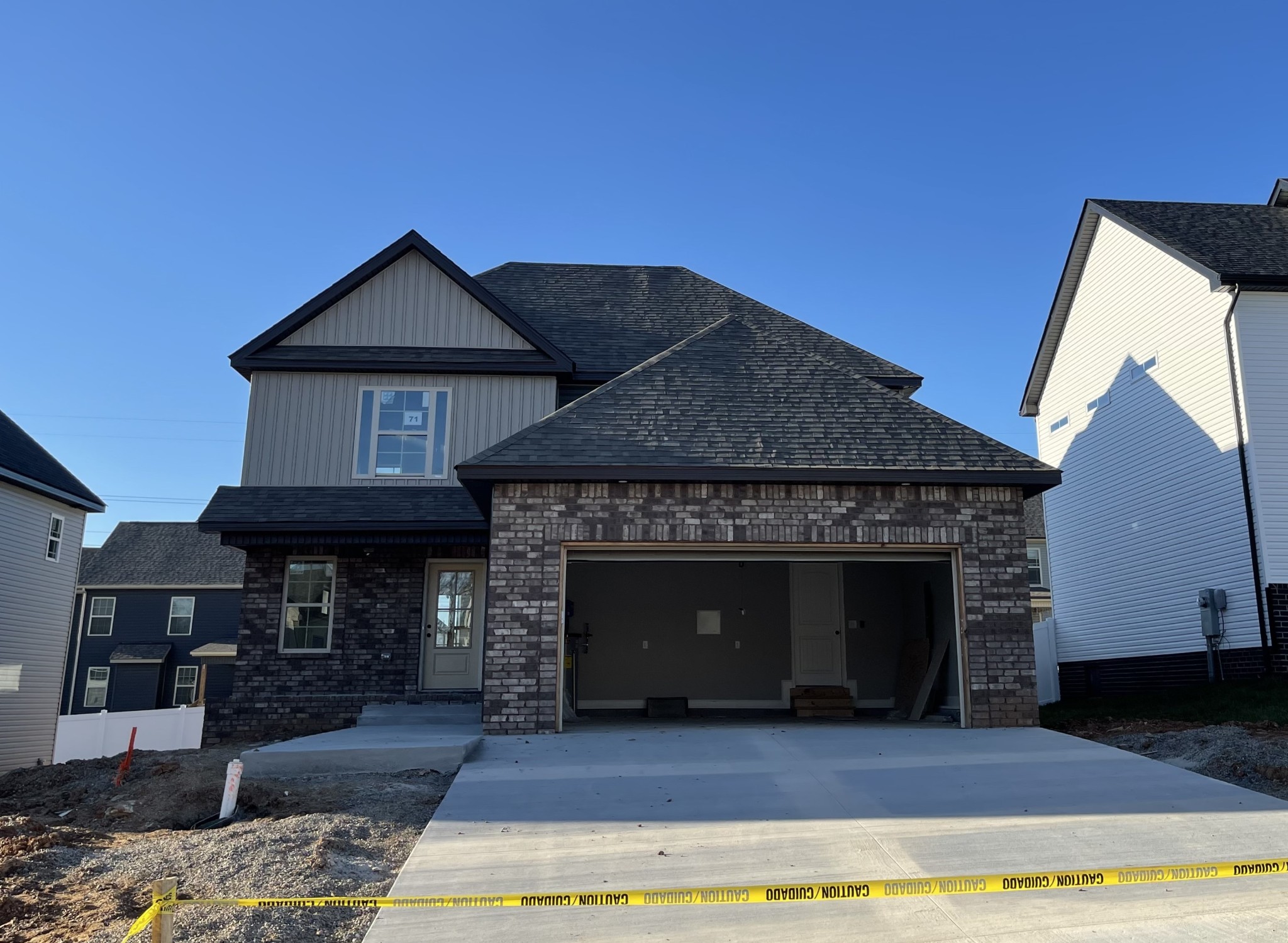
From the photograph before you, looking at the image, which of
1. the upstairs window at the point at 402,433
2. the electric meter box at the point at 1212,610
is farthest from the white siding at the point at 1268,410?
the upstairs window at the point at 402,433

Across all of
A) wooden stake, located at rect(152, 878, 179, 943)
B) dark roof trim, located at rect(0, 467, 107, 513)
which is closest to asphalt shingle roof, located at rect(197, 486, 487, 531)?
dark roof trim, located at rect(0, 467, 107, 513)

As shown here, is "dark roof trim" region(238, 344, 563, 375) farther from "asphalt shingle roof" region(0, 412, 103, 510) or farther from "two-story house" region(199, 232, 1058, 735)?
"asphalt shingle roof" region(0, 412, 103, 510)

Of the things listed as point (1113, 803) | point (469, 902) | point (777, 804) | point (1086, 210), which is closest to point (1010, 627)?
point (1113, 803)

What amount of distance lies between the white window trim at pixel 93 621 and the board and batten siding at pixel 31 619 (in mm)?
13872

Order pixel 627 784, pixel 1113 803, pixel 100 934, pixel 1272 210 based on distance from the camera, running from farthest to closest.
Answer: pixel 1272 210
pixel 627 784
pixel 1113 803
pixel 100 934

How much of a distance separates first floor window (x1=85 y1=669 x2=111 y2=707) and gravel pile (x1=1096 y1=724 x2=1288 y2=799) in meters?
32.9

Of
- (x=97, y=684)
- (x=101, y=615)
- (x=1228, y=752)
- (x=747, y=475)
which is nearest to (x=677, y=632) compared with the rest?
(x=747, y=475)

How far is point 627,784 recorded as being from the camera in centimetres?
928

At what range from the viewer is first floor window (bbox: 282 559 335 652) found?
16203 mm

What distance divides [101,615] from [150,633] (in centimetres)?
189

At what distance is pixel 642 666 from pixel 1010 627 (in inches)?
278

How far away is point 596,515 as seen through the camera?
40.3 ft

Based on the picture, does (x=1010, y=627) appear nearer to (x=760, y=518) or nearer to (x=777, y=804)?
(x=760, y=518)

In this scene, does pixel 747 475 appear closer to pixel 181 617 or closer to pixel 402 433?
pixel 402 433
